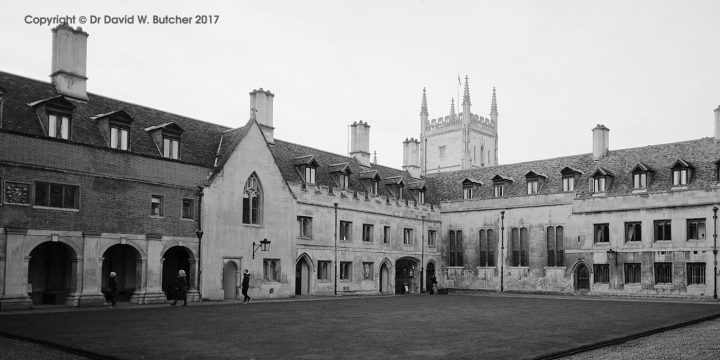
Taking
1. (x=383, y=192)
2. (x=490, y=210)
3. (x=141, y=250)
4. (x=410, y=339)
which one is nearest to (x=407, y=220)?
(x=383, y=192)

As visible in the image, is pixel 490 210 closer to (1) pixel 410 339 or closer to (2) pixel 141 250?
(2) pixel 141 250

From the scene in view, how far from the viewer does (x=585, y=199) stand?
48.2 meters

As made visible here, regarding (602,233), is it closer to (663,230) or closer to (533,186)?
(663,230)

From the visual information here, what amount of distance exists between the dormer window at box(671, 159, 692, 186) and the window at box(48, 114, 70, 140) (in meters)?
36.6

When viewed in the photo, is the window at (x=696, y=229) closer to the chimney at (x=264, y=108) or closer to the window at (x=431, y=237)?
the window at (x=431, y=237)

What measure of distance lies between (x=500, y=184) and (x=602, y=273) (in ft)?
34.6

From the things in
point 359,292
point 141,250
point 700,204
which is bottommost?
point 359,292

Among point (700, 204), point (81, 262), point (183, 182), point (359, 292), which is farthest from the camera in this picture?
point (359, 292)

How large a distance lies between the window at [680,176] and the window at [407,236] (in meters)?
19.3

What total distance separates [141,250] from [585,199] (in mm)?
30942

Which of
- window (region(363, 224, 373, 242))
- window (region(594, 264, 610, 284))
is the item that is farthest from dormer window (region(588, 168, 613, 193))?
window (region(363, 224, 373, 242))

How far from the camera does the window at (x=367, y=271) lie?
160 ft

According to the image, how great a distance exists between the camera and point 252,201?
128ft

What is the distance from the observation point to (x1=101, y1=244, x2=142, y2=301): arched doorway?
110 feet
